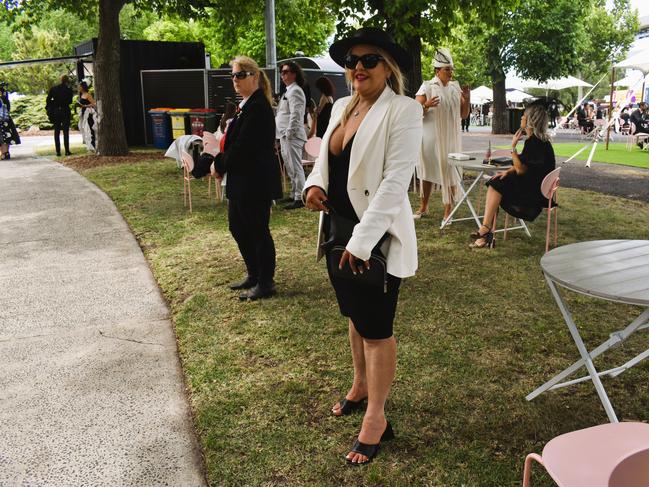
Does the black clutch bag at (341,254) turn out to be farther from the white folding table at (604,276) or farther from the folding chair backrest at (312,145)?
the folding chair backrest at (312,145)

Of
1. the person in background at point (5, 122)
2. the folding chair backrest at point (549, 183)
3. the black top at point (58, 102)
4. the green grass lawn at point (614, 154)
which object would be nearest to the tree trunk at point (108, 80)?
the black top at point (58, 102)

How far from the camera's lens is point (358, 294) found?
2.83 meters

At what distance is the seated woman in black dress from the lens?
6.32 metres

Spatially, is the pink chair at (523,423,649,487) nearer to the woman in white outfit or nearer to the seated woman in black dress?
the seated woman in black dress

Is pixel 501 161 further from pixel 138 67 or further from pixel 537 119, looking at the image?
pixel 138 67

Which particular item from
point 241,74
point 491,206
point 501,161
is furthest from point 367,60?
point 501,161

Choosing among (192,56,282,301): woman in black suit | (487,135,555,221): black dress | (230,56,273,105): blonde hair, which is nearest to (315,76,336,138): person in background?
(487,135,555,221): black dress

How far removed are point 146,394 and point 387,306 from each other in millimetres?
1751

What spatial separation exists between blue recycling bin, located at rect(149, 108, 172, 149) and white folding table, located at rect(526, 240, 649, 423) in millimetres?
16675

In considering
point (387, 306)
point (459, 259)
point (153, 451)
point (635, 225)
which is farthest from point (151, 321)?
point (635, 225)

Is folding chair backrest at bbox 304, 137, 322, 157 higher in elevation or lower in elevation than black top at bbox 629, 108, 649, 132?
lower

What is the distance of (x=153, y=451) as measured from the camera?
3082 millimetres

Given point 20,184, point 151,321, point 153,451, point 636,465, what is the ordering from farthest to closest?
1. point 20,184
2. point 151,321
3. point 153,451
4. point 636,465

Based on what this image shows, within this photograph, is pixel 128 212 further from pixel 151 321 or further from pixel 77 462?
pixel 77 462
